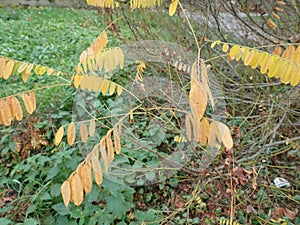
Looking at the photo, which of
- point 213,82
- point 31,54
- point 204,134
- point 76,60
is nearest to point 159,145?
point 213,82

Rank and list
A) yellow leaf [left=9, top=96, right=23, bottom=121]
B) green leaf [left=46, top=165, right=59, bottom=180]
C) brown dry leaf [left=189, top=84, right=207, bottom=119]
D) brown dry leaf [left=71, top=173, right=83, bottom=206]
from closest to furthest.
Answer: brown dry leaf [left=189, top=84, right=207, bottom=119] → brown dry leaf [left=71, top=173, right=83, bottom=206] → yellow leaf [left=9, top=96, right=23, bottom=121] → green leaf [left=46, top=165, right=59, bottom=180]

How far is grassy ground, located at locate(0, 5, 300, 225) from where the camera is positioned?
2248mm

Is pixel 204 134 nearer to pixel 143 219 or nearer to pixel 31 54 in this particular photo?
pixel 143 219

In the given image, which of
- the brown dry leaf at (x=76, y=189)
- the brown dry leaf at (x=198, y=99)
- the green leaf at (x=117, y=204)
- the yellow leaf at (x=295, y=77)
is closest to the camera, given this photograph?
the brown dry leaf at (x=198, y=99)

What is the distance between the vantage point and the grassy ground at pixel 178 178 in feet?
7.38

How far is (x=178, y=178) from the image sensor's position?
9.32 feet

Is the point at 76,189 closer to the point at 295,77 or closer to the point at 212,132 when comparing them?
A: the point at 212,132

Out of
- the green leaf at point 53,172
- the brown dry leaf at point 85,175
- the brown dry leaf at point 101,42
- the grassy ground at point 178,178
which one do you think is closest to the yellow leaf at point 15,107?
the brown dry leaf at point 85,175

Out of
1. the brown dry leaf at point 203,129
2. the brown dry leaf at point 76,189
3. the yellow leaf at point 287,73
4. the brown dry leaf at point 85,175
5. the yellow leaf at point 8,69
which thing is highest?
the yellow leaf at point 287,73

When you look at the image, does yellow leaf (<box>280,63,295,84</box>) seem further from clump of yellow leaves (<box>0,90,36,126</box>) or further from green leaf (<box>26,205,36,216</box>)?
green leaf (<box>26,205,36,216</box>)

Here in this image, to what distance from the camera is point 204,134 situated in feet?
3.11

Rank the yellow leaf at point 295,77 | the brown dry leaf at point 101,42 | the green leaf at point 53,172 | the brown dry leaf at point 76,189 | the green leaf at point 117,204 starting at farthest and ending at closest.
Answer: the green leaf at point 53,172 < the green leaf at point 117,204 < the brown dry leaf at point 101,42 < the yellow leaf at point 295,77 < the brown dry leaf at point 76,189

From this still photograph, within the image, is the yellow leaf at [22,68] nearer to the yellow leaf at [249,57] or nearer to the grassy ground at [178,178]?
the yellow leaf at [249,57]

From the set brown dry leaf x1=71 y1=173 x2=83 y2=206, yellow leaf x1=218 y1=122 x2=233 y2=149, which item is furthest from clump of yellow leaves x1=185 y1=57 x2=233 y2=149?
brown dry leaf x1=71 y1=173 x2=83 y2=206
